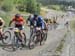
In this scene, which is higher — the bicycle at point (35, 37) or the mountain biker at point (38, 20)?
the mountain biker at point (38, 20)

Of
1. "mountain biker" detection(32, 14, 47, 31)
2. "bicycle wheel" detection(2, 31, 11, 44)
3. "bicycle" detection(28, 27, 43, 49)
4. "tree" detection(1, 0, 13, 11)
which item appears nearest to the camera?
"bicycle wheel" detection(2, 31, 11, 44)

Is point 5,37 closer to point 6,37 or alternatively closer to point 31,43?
point 6,37

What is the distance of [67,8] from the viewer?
150 meters

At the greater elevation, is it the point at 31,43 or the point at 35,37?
the point at 35,37

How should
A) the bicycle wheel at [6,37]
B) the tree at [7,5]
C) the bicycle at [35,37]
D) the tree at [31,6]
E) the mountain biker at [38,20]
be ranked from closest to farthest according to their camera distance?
the bicycle wheel at [6,37], the mountain biker at [38,20], the bicycle at [35,37], the tree at [7,5], the tree at [31,6]

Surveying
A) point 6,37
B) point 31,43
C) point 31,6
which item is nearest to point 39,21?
point 31,43

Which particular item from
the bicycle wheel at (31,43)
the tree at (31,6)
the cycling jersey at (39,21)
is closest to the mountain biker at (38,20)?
the cycling jersey at (39,21)

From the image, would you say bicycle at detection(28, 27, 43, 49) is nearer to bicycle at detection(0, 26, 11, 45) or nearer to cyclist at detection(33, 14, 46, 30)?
cyclist at detection(33, 14, 46, 30)

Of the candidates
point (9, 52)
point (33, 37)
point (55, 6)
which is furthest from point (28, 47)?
point (55, 6)

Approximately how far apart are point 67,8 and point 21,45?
132413 millimetres

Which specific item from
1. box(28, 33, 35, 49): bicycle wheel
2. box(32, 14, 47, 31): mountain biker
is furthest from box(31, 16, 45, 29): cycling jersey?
box(28, 33, 35, 49): bicycle wheel

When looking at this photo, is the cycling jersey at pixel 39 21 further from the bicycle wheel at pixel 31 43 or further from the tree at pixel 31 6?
the tree at pixel 31 6

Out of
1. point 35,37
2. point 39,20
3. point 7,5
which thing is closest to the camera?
point 39,20

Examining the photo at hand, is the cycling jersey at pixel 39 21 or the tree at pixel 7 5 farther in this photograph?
the tree at pixel 7 5
